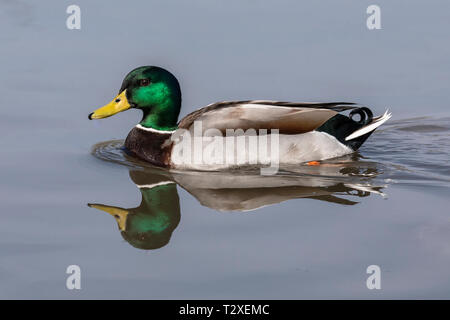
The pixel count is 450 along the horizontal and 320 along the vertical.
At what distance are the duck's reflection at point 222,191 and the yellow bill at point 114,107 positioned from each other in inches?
29.6

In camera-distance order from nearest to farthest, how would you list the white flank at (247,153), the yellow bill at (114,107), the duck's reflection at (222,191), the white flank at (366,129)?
the duck's reflection at (222,191) < the white flank at (247,153) < the yellow bill at (114,107) < the white flank at (366,129)

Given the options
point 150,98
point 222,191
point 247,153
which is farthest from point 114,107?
point 222,191

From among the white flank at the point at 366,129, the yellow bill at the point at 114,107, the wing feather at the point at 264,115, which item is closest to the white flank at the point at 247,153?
the wing feather at the point at 264,115

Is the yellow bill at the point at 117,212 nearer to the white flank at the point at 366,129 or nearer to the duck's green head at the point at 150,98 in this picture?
the duck's green head at the point at 150,98

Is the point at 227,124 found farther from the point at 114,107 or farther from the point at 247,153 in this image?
the point at 114,107

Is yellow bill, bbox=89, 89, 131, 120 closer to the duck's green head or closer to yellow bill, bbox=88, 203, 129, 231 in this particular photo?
the duck's green head

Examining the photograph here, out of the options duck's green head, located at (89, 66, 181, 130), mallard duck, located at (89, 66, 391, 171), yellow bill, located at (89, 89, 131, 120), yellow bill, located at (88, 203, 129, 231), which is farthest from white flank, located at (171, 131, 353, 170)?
yellow bill, located at (88, 203, 129, 231)

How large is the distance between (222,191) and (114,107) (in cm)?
180

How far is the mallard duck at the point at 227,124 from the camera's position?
764 centimetres

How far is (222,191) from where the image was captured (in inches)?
269

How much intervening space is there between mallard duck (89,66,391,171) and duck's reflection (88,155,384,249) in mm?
211

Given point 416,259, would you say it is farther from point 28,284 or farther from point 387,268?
point 28,284

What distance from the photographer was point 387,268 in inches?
197

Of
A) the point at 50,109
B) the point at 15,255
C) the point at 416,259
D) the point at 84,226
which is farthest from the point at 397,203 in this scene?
the point at 50,109
